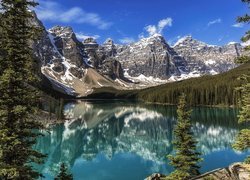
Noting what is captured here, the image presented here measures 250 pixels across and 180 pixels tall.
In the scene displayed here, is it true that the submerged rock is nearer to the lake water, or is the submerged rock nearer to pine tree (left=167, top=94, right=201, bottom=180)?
pine tree (left=167, top=94, right=201, bottom=180)

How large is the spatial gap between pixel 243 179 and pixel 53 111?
128 m

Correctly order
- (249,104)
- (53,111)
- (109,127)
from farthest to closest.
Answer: (53,111) < (109,127) < (249,104)

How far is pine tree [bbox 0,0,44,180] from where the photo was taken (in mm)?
18922

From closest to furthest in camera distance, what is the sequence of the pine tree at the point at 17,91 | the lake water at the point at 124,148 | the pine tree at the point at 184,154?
the pine tree at the point at 17,91, the pine tree at the point at 184,154, the lake water at the point at 124,148

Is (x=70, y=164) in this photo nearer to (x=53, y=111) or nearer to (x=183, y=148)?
(x=183, y=148)

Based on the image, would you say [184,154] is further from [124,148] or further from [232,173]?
[124,148]

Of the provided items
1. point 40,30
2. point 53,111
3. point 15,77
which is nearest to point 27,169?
point 15,77

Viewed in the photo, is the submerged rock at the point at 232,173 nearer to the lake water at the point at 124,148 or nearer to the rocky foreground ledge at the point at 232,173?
the rocky foreground ledge at the point at 232,173

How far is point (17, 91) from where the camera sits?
1981 centimetres

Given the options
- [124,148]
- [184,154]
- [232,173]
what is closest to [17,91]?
[232,173]

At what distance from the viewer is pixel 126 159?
6994 cm

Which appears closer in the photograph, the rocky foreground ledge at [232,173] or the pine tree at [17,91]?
the pine tree at [17,91]

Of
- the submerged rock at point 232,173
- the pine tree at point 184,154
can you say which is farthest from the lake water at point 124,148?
the submerged rock at point 232,173

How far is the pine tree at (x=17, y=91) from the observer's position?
1892cm
